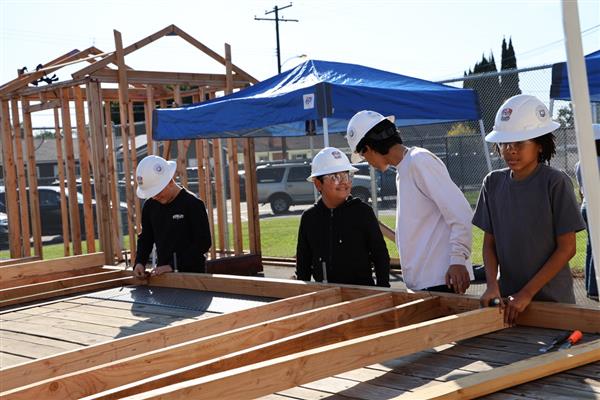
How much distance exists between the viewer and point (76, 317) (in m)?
5.02

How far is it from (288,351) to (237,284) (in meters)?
2.06

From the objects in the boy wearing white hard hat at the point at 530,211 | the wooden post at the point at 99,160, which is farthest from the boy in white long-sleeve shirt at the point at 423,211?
the wooden post at the point at 99,160

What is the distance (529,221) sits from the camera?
3.61 m

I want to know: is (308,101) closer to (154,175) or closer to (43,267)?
(154,175)

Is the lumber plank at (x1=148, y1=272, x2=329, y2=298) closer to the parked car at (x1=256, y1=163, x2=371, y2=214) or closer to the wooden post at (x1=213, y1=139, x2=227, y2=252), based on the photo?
the wooden post at (x1=213, y1=139, x2=227, y2=252)

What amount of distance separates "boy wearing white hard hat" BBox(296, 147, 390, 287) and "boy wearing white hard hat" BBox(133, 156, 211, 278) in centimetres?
137

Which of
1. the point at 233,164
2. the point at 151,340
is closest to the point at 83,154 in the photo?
the point at 233,164

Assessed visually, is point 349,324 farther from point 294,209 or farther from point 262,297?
point 294,209

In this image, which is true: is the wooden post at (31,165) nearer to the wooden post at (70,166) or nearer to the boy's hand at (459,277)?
the wooden post at (70,166)

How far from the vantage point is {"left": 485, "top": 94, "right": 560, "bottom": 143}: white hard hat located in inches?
141

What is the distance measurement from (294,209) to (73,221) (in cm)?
2027

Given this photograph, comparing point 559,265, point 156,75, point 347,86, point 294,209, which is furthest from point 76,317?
point 294,209

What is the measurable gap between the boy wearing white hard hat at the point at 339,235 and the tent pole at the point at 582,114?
2.60m

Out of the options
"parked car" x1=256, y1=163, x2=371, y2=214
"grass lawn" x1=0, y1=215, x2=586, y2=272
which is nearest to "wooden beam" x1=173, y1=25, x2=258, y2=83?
"grass lawn" x1=0, y1=215, x2=586, y2=272
